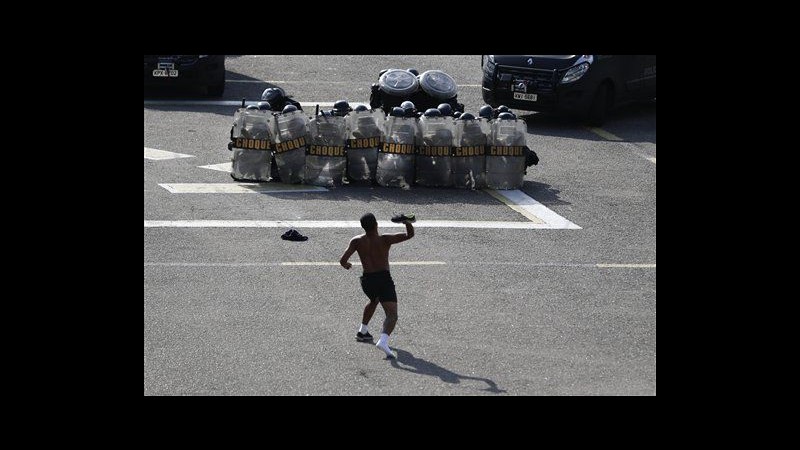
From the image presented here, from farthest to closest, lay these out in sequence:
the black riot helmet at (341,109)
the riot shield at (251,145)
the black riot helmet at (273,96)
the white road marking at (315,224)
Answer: the black riot helmet at (273,96), the black riot helmet at (341,109), the riot shield at (251,145), the white road marking at (315,224)

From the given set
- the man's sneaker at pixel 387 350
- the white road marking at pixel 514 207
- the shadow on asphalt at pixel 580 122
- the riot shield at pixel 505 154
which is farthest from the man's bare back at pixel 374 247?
the shadow on asphalt at pixel 580 122

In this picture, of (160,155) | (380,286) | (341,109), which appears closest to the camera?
(380,286)

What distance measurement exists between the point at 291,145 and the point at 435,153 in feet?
7.51

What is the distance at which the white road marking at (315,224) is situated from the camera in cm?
1691

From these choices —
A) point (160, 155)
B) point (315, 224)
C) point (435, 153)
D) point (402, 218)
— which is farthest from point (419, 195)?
point (402, 218)

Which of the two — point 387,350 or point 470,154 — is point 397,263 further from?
point 470,154

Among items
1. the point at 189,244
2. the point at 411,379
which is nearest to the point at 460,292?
the point at 411,379

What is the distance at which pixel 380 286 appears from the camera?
12094 millimetres

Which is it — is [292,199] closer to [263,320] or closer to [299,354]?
[263,320]

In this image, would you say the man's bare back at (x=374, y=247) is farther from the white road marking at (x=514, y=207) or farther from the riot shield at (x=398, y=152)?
the riot shield at (x=398, y=152)

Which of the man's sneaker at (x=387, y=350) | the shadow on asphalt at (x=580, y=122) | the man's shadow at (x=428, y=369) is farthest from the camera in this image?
the shadow on asphalt at (x=580, y=122)

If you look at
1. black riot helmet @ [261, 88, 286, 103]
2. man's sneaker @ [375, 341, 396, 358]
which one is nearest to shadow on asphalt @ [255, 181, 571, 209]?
black riot helmet @ [261, 88, 286, 103]

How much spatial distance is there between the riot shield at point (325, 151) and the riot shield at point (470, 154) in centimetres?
183

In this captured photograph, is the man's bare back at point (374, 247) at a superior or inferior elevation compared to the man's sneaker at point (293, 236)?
superior
